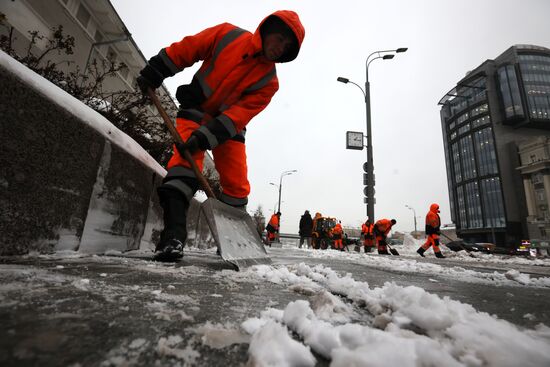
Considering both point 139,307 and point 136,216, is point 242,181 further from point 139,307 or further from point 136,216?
point 139,307

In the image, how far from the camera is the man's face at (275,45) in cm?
217

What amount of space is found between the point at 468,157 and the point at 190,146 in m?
62.9

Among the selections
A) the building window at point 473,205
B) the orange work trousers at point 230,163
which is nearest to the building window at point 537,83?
the building window at point 473,205

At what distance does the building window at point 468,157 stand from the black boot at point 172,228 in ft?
201

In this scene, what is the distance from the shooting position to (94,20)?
12.2 metres

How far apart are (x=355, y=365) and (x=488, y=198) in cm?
5947

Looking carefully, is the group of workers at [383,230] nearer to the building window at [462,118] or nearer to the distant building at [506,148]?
the distant building at [506,148]

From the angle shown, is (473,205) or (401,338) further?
(473,205)

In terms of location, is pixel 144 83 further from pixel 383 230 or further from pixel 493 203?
pixel 493 203

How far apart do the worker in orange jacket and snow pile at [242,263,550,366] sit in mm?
1543

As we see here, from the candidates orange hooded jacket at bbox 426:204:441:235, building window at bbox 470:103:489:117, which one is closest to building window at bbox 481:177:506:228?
building window at bbox 470:103:489:117

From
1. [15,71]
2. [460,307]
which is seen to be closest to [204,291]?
[460,307]

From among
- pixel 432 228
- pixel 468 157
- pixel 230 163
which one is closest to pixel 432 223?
pixel 432 228

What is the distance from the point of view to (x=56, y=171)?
1.39 metres
